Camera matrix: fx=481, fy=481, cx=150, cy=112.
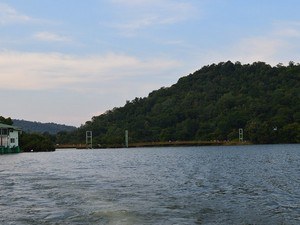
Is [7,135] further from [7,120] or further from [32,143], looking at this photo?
[32,143]

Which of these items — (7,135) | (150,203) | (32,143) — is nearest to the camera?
(150,203)

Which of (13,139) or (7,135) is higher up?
(7,135)

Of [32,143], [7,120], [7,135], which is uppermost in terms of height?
[7,120]

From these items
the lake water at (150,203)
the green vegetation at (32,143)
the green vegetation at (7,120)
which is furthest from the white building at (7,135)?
the lake water at (150,203)

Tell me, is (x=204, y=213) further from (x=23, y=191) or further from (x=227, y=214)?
(x=23, y=191)

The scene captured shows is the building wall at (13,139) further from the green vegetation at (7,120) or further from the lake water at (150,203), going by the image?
the lake water at (150,203)

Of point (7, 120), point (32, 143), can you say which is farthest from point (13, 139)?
point (32, 143)

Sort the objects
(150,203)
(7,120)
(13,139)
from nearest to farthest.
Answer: (150,203)
(13,139)
(7,120)

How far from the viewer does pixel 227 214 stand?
95.5ft

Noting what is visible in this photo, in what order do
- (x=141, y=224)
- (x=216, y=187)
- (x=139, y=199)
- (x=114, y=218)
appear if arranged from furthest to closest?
(x=216, y=187) → (x=139, y=199) → (x=114, y=218) → (x=141, y=224)

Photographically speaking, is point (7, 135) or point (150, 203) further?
point (7, 135)

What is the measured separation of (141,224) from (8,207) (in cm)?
1069

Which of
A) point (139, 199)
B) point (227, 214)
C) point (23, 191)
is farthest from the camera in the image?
point (23, 191)

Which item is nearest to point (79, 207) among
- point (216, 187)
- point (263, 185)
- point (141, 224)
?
point (141, 224)
